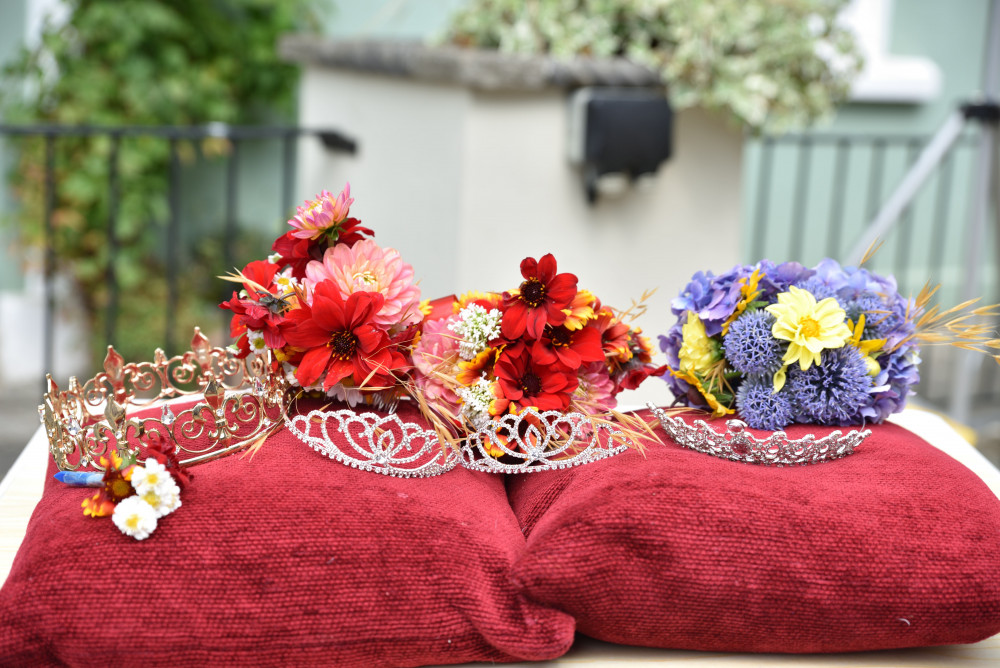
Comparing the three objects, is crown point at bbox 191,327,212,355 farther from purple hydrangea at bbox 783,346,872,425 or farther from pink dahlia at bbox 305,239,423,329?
purple hydrangea at bbox 783,346,872,425

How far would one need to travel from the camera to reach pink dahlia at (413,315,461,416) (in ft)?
2.78

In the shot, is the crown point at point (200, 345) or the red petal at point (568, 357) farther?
the crown point at point (200, 345)

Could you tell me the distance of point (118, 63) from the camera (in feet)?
11.2

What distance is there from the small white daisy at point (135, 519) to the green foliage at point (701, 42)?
1.71 metres

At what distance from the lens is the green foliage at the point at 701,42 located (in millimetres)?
2125

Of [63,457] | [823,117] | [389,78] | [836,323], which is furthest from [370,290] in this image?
[823,117]

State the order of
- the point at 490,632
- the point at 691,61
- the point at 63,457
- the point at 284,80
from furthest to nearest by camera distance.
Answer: the point at 284,80 < the point at 691,61 < the point at 63,457 < the point at 490,632

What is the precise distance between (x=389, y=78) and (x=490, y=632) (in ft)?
6.43

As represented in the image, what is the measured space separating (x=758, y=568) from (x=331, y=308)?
410 millimetres

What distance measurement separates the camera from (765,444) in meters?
0.81

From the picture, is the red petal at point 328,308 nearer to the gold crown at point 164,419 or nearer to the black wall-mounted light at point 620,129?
the gold crown at point 164,419

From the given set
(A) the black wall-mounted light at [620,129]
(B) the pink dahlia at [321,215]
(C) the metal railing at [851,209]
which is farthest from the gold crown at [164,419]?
(C) the metal railing at [851,209]

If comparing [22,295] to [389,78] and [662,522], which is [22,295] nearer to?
[389,78]

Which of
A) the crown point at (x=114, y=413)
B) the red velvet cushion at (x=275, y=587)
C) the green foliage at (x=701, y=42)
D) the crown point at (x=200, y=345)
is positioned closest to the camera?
the red velvet cushion at (x=275, y=587)
